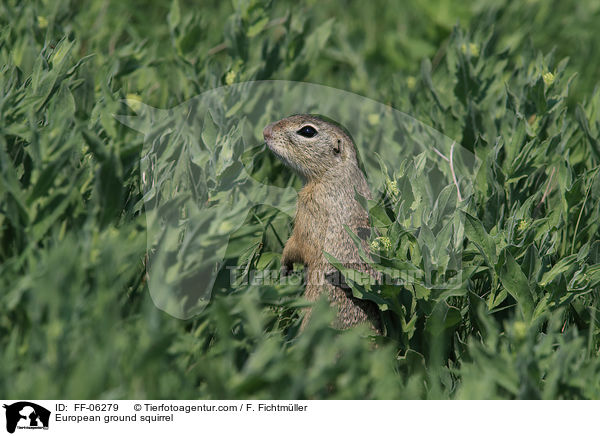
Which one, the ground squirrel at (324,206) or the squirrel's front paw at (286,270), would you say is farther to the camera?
the squirrel's front paw at (286,270)

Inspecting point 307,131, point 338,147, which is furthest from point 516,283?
point 307,131

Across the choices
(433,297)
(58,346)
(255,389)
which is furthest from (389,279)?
(58,346)

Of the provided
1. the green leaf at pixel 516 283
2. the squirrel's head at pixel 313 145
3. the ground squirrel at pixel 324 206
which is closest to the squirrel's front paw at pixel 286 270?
the ground squirrel at pixel 324 206

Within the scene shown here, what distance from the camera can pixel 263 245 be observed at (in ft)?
10.7

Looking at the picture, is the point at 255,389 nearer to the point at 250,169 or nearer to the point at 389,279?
the point at 389,279

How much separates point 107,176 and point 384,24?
4307mm

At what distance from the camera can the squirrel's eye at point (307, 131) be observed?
3.33 meters

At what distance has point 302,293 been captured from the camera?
313 cm

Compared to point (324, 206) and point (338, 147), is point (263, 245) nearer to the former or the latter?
point (324, 206)

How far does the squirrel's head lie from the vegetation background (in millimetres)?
319
